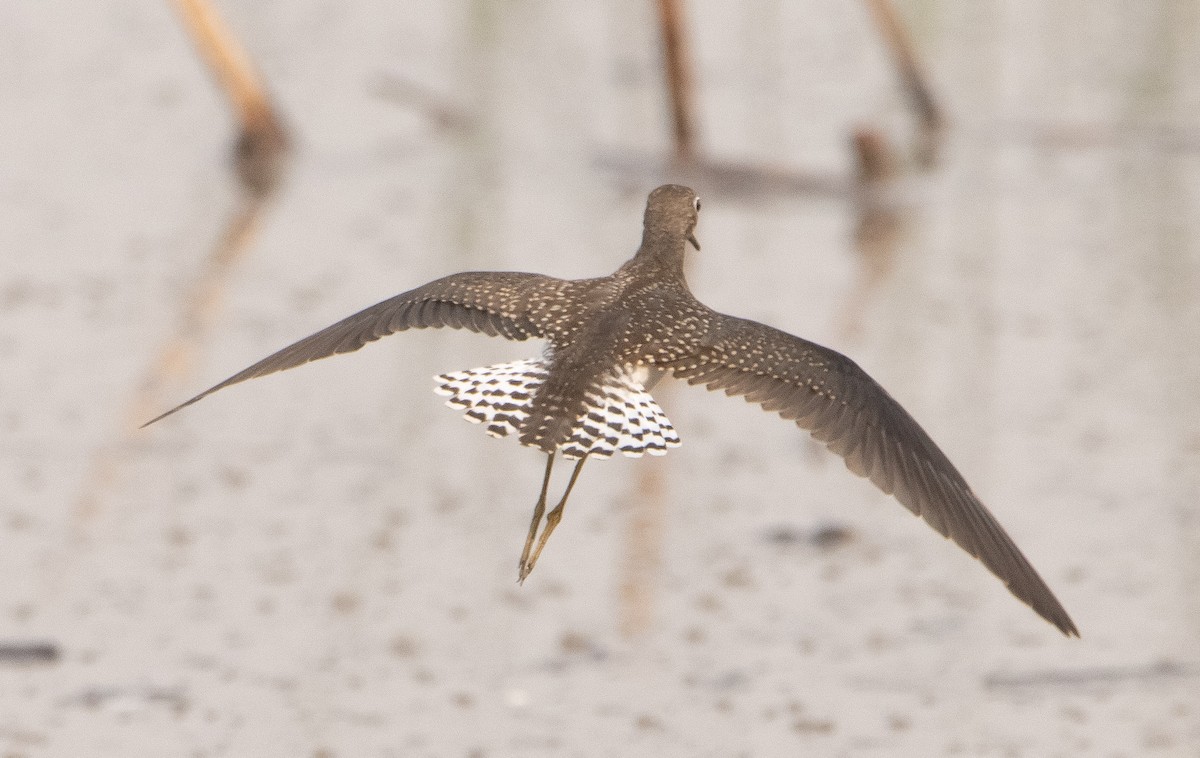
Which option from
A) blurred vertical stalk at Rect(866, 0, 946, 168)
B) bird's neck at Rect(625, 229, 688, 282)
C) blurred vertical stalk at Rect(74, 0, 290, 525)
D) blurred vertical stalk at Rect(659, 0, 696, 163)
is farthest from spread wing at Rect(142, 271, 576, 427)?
blurred vertical stalk at Rect(866, 0, 946, 168)

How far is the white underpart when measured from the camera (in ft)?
13.7

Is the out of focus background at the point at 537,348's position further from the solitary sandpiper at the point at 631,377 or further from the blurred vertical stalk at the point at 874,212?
the solitary sandpiper at the point at 631,377

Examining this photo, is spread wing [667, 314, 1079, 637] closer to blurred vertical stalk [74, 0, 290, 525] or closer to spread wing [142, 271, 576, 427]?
spread wing [142, 271, 576, 427]

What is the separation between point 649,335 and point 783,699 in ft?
8.94

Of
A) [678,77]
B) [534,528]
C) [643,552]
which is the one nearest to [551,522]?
[534,528]

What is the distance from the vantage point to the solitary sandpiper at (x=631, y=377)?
4211 mm

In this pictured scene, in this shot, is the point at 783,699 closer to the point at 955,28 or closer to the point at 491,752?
the point at 491,752

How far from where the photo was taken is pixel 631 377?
4.41m

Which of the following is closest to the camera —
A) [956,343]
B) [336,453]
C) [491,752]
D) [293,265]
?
[491,752]

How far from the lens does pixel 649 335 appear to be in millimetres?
4426

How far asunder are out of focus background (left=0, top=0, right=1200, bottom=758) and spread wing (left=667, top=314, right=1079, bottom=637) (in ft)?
7.93

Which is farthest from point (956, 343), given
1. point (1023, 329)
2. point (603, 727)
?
point (603, 727)

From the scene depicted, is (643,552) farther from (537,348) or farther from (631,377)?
(631,377)

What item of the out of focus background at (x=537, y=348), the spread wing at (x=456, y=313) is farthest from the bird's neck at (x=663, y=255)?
the out of focus background at (x=537, y=348)
